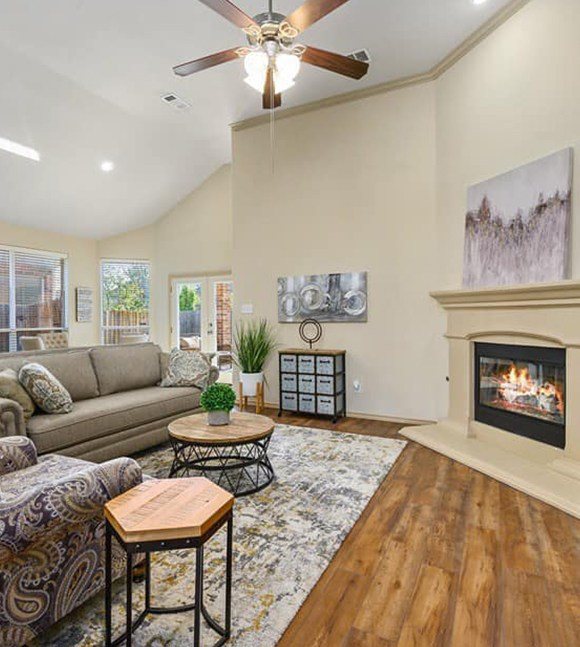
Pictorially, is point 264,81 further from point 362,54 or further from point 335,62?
point 362,54

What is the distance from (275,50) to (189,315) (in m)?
5.79

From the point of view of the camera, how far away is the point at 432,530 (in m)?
2.37

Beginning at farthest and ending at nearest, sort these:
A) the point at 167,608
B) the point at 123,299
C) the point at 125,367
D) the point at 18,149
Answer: the point at 123,299 → the point at 18,149 → the point at 125,367 → the point at 167,608

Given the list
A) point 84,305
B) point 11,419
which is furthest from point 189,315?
point 11,419

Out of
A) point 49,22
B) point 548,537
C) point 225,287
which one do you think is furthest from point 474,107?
point 225,287

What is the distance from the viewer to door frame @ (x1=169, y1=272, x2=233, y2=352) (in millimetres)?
7621

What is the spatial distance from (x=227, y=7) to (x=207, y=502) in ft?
8.64

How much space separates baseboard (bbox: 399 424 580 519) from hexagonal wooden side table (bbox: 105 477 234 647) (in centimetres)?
228

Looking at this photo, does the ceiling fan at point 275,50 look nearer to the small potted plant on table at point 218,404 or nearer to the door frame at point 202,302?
the small potted plant on table at point 218,404

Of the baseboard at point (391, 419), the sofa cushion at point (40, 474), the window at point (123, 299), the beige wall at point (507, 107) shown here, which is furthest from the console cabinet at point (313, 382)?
the window at point (123, 299)

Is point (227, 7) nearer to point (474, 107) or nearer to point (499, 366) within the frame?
point (474, 107)

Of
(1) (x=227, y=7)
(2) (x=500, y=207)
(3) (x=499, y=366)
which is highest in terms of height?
(1) (x=227, y=7)

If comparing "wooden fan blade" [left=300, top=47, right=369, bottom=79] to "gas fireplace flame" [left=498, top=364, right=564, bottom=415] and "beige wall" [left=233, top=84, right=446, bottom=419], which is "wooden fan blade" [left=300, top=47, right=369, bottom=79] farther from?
"gas fireplace flame" [left=498, top=364, right=564, bottom=415]

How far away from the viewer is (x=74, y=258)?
25.1 ft
